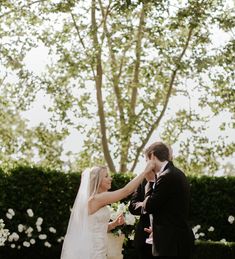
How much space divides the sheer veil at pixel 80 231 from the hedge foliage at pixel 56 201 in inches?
217

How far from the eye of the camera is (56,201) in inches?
518

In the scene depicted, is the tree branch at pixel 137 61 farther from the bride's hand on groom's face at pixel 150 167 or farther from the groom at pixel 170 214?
the groom at pixel 170 214

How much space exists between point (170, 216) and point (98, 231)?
1428 millimetres

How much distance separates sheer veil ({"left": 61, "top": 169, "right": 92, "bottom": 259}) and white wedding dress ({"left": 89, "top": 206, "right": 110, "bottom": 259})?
0.16ft

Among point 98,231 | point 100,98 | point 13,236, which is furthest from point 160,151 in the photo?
point 100,98

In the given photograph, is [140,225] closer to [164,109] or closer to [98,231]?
[98,231]

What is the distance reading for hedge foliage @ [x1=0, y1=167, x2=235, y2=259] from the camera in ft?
41.9

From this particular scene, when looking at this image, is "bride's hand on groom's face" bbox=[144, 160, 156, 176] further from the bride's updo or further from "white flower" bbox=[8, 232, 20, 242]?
"white flower" bbox=[8, 232, 20, 242]

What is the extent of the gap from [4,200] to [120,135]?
8.77 meters

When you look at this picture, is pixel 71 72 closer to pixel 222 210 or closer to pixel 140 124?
pixel 140 124

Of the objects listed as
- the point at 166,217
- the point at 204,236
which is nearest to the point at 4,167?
the point at 204,236

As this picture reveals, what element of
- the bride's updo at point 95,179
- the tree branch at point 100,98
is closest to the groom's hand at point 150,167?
the bride's updo at point 95,179

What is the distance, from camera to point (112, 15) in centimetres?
2080

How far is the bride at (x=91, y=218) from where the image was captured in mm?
7082
